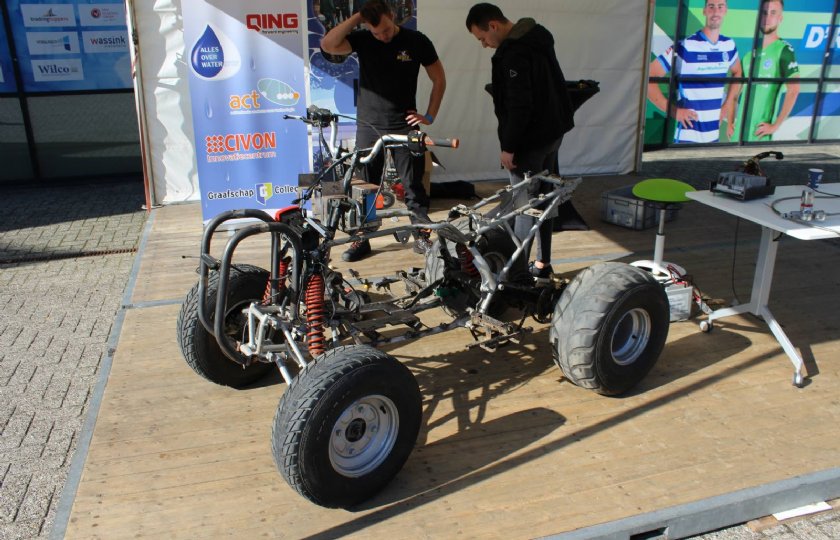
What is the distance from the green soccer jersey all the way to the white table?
7513 mm

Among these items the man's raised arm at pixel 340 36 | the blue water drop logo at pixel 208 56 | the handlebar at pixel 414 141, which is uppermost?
the man's raised arm at pixel 340 36

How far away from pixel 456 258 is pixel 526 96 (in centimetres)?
128

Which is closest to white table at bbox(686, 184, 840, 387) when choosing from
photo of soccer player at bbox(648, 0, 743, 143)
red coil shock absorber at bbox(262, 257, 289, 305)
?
red coil shock absorber at bbox(262, 257, 289, 305)

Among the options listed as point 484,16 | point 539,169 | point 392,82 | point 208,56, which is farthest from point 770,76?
point 208,56

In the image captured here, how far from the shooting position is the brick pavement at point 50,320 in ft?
10.5

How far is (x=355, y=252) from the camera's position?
5.88m

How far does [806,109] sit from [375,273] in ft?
30.6

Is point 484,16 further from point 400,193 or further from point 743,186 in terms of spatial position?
point 743,186

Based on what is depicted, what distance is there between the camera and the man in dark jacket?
15.0ft

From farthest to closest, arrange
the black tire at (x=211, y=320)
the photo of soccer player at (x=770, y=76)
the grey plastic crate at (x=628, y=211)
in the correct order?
the photo of soccer player at (x=770, y=76) < the grey plastic crate at (x=628, y=211) < the black tire at (x=211, y=320)

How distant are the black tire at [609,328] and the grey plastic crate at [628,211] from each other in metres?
3.04

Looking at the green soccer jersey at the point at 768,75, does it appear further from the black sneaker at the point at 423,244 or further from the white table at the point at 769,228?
the black sneaker at the point at 423,244

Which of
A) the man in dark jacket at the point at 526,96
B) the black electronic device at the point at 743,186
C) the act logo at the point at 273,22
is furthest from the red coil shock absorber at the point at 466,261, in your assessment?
the act logo at the point at 273,22

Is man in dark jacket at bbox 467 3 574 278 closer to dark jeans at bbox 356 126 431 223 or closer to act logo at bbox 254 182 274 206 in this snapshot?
dark jeans at bbox 356 126 431 223
